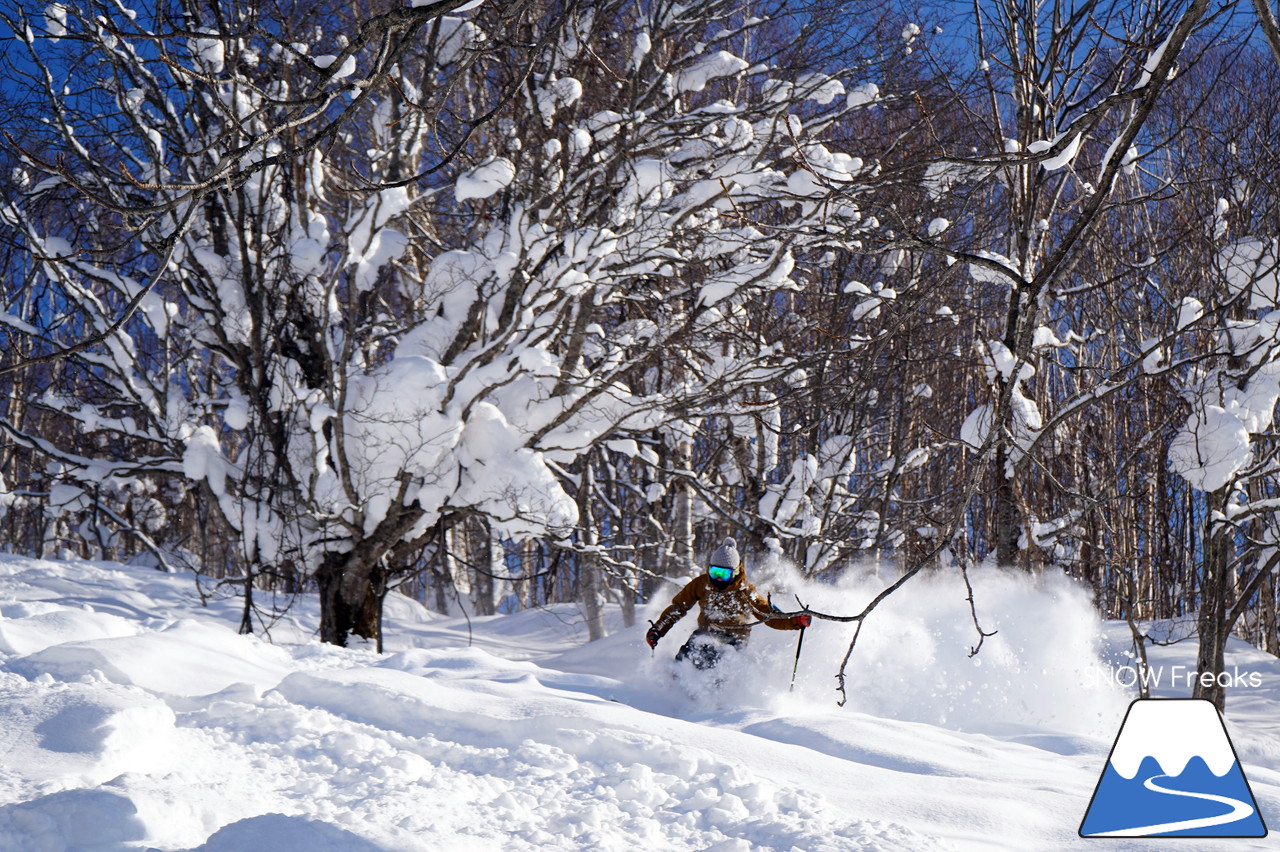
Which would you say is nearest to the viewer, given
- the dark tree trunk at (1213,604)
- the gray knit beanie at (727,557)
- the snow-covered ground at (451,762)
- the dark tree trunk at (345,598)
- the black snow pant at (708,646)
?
the snow-covered ground at (451,762)

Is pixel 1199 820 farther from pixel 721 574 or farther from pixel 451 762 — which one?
pixel 721 574

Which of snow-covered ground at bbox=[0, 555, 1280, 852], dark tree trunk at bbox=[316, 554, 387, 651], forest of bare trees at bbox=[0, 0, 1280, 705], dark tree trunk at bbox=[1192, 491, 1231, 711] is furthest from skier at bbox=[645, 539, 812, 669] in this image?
dark tree trunk at bbox=[1192, 491, 1231, 711]

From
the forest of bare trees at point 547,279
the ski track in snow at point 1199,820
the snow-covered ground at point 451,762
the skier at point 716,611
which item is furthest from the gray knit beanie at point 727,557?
the ski track in snow at point 1199,820

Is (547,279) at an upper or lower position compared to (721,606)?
upper

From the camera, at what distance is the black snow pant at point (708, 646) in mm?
6840

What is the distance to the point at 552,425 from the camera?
842cm

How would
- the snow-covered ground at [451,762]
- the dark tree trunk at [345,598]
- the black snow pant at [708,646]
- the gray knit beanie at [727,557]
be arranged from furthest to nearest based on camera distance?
1. the dark tree trunk at [345,598]
2. the gray knit beanie at [727,557]
3. the black snow pant at [708,646]
4. the snow-covered ground at [451,762]

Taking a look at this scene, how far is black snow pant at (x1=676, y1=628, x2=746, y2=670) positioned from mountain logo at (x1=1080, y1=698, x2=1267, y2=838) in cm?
428

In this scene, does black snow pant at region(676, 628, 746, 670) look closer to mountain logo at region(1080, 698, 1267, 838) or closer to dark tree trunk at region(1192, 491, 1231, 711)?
dark tree trunk at region(1192, 491, 1231, 711)

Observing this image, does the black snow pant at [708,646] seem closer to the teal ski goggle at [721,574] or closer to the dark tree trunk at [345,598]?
the teal ski goggle at [721,574]

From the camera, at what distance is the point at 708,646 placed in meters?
6.89

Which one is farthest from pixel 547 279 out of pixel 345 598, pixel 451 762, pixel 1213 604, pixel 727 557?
pixel 1213 604

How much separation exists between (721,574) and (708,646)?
1.78ft

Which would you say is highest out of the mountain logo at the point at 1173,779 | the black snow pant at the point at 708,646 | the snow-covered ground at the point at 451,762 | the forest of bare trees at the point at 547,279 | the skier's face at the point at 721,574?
the forest of bare trees at the point at 547,279
